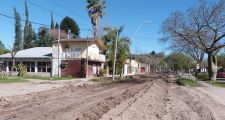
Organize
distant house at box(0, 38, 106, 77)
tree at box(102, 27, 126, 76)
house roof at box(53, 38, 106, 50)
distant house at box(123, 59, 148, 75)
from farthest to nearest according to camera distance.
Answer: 1. distant house at box(123, 59, 148, 75)
2. tree at box(102, 27, 126, 76)
3. house roof at box(53, 38, 106, 50)
4. distant house at box(0, 38, 106, 77)

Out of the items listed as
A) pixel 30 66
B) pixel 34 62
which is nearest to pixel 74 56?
pixel 34 62

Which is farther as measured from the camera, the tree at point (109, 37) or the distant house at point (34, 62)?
the tree at point (109, 37)

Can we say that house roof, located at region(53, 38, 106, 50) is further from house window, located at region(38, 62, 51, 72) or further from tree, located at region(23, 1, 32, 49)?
tree, located at region(23, 1, 32, 49)

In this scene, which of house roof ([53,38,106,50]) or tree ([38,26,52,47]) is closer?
house roof ([53,38,106,50])

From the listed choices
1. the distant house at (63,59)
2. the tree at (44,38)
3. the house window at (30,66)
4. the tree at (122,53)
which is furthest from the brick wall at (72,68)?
the tree at (44,38)

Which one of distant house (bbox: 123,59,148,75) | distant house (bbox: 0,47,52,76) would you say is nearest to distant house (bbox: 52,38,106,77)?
distant house (bbox: 0,47,52,76)

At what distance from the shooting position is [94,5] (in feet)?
274

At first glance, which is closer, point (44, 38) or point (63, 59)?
point (63, 59)

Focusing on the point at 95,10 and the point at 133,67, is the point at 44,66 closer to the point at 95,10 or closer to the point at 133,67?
the point at 95,10

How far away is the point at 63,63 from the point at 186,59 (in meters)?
72.7

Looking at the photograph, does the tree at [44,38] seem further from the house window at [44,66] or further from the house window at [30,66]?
the house window at [44,66]

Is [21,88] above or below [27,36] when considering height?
below

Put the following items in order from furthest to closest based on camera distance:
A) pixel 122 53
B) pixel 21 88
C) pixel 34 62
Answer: pixel 122 53
pixel 34 62
pixel 21 88

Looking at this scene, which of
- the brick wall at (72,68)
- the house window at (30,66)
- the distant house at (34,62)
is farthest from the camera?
the house window at (30,66)
